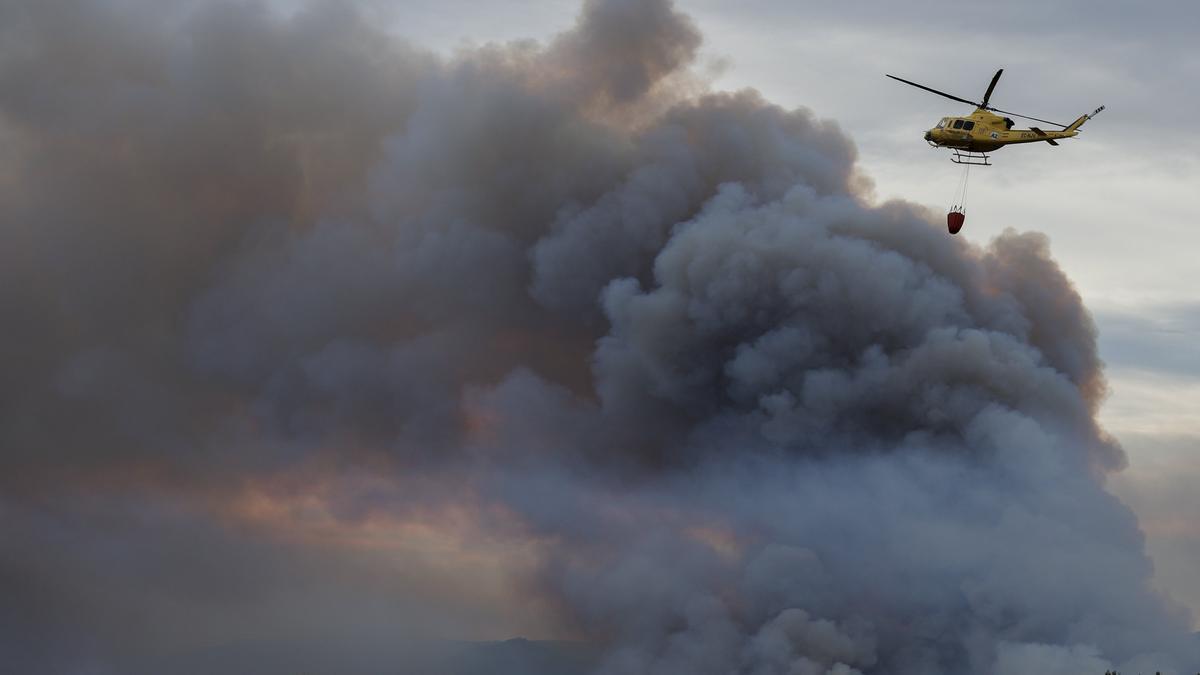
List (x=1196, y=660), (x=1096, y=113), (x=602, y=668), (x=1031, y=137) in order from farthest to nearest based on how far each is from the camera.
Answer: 1. (x=602, y=668)
2. (x=1196, y=660)
3. (x=1031, y=137)
4. (x=1096, y=113)

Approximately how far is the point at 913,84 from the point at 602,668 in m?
81.4

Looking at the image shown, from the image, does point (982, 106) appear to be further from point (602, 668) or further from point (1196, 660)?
point (602, 668)

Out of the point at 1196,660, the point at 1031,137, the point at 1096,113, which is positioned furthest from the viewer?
the point at 1196,660

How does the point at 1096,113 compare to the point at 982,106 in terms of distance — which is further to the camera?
the point at 982,106

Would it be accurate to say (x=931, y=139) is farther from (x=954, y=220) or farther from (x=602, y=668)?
(x=602, y=668)

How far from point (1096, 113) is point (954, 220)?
55.6 ft

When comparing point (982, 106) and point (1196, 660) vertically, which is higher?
point (982, 106)

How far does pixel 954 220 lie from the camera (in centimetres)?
12175

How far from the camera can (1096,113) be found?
356ft

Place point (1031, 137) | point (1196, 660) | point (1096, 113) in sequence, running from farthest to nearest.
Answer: point (1196, 660) < point (1031, 137) < point (1096, 113)

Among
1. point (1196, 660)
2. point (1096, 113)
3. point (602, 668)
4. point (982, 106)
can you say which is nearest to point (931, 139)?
point (982, 106)

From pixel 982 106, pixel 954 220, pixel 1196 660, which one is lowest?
pixel 1196 660

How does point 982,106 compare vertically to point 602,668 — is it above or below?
above

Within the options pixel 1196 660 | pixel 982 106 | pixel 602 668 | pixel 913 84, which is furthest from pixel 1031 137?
pixel 602 668
